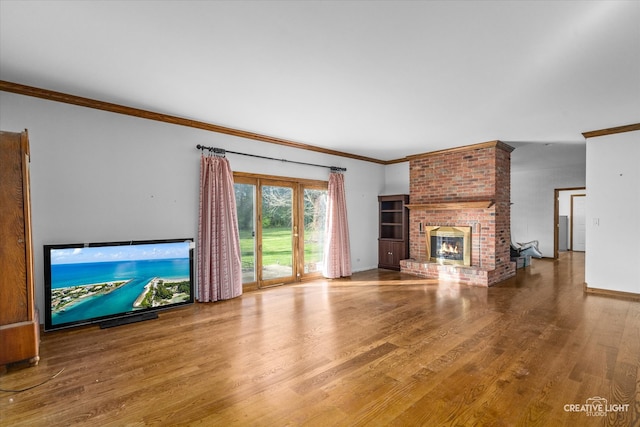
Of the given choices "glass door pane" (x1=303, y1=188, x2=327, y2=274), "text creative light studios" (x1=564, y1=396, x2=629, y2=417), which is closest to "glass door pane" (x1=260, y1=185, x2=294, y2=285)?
"glass door pane" (x1=303, y1=188, x2=327, y2=274)

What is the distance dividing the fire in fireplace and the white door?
7.06 metres

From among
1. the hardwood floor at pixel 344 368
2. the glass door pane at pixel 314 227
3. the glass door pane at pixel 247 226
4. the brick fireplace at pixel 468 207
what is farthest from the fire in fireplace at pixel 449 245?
the glass door pane at pixel 247 226

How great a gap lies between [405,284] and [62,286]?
497cm

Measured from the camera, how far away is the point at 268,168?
536cm

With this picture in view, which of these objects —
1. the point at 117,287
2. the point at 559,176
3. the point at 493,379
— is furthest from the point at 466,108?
the point at 559,176

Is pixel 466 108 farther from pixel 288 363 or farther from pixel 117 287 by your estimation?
pixel 117 287

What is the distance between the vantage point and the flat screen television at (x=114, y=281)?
10.8ft

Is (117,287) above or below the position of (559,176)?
below

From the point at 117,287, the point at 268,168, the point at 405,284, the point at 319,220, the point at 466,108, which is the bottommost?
the point at 405,284

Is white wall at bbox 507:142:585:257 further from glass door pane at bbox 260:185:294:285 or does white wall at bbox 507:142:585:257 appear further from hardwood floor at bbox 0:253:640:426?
glass door pane at bbox 260:185:294:285

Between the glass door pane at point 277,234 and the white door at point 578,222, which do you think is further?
the white door at point 578,222

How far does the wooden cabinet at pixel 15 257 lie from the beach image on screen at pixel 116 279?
684 mm

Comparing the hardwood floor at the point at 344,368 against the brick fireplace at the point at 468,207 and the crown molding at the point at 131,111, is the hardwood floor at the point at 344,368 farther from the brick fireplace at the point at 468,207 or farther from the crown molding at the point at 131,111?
the crown molding at the point at 131,111

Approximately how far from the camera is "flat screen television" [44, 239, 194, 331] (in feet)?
10.8
